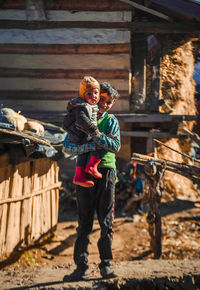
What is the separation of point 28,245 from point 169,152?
4.88 meters

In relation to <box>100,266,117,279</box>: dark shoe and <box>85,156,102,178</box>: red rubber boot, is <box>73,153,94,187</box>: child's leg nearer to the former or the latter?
<box>85,156,102,178</box>: red rubber boot

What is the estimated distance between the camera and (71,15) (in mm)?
8406

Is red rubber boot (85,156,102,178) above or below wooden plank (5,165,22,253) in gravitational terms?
above

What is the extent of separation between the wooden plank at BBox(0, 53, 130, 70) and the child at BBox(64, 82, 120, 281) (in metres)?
5.14

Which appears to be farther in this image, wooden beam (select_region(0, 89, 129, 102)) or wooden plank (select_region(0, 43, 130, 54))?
wooden beam (select_region(0, 89, 129, 102))

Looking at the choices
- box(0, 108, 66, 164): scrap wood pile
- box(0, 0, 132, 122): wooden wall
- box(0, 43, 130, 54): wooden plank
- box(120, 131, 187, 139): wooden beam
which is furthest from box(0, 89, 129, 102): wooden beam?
box(0, 108, 66, 164): scrap wood pile

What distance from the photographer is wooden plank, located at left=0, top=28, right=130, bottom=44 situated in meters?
8.37

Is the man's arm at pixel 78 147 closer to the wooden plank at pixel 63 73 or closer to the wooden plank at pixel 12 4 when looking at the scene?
the wooden plank at pixel 63 73

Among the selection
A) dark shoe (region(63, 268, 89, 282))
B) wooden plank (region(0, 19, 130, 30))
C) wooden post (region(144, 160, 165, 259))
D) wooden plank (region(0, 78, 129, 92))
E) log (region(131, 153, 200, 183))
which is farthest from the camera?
wooden plank (region(0, 78, 129, 92))

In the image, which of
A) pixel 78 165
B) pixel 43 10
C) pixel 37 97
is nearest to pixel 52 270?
pixel 78 165

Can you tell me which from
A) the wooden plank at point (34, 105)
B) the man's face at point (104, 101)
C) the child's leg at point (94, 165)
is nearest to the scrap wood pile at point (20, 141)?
the man's face at point (104, 101)

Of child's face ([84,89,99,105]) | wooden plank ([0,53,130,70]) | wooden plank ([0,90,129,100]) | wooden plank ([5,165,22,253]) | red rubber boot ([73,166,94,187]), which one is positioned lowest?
wooden plank ([5,165,22,253])

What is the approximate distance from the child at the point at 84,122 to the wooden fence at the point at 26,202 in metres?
2.42

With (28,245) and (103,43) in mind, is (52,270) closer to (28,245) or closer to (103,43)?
(28,245)
